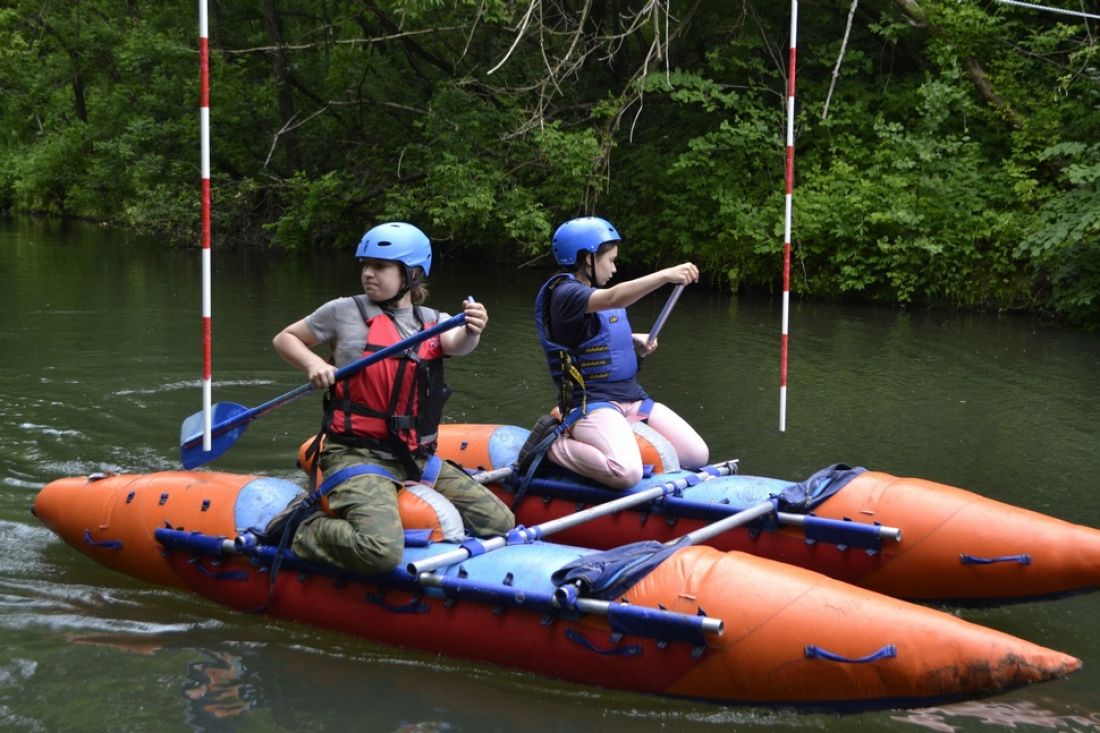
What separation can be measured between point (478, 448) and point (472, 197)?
31.6 ft

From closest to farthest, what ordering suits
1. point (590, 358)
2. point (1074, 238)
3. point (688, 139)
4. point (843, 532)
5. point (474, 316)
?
point (474, 316) → point (843, 532) → point (590, 358) → point (1074, 238) → point (688, 139)

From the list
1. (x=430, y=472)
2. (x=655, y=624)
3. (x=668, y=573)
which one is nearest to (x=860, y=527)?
(x=668, y=573)

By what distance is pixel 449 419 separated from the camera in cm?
823

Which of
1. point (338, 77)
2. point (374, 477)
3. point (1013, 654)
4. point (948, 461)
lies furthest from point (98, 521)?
point (338, 77)

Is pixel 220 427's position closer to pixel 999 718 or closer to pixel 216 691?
pixel 216 691

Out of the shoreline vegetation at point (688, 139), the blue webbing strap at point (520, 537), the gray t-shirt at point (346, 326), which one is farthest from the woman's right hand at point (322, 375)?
the shoreline vegetation at point (688, 139)

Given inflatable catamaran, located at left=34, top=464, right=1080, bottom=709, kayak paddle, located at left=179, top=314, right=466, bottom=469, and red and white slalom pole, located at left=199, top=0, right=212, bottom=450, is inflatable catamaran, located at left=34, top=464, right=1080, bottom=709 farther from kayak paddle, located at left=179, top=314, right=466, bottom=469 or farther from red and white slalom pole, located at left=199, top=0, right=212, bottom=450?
red and white slalom pole, located at left=199, top=0, right=212, bottom=450

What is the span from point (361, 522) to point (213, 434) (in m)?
1.24

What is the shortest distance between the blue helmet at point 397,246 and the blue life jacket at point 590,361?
1.10m

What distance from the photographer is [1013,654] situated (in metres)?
3.48

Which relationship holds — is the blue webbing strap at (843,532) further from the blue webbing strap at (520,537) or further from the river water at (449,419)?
the blue webbing strap at (520,537)

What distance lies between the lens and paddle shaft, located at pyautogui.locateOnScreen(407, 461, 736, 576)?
4.22 meters

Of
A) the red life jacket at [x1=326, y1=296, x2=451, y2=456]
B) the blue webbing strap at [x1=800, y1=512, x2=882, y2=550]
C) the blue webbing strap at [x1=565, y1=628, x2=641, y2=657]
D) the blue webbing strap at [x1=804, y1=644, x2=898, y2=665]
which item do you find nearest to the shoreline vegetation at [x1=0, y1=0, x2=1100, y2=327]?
the red life jacket at [x1=326, y1=296, x2=451, y2=456]

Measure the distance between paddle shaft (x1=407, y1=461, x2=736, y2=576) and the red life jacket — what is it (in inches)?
21.2
